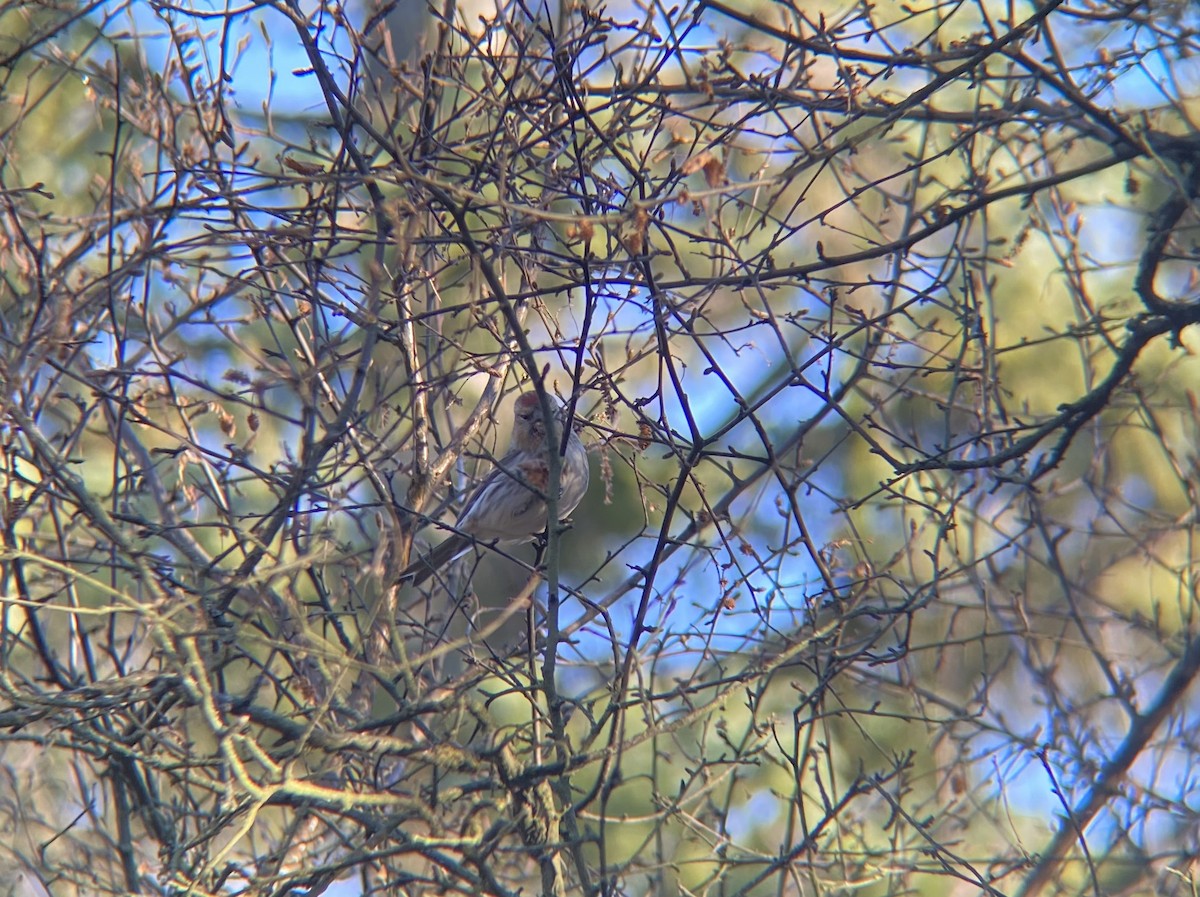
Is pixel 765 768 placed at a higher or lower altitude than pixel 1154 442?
lower

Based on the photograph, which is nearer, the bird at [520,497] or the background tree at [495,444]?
the background tree at [495,444]

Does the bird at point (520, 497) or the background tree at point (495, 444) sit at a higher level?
the bird at point (520, 497)

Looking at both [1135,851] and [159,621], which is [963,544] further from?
[159,621]

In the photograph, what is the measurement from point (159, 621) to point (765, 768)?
611cm

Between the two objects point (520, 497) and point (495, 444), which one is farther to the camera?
point (520, 497)

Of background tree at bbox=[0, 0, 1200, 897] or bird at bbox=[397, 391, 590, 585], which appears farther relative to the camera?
bird at bbox=[397, 391, 590, 585]

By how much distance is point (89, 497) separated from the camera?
368cm

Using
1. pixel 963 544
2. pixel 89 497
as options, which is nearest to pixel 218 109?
pixel 89 497

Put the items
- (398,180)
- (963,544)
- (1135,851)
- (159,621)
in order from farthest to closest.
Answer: (963,544) → (1135,851) → (398,180) → (159,621)

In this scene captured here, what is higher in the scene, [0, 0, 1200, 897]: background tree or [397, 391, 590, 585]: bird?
[397, 391, 590, 585]: bird

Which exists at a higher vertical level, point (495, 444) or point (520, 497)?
point (520, 497)

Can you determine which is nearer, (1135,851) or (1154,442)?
(1135,851)

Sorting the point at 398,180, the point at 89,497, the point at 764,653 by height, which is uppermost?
the point at 398,180

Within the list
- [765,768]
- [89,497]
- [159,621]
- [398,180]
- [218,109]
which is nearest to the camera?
[159,621]
